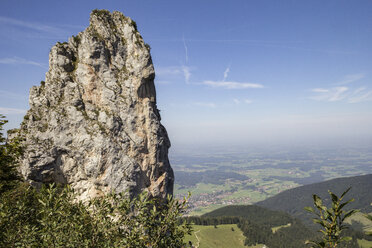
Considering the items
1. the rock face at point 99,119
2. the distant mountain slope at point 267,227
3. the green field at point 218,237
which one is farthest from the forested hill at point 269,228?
the rock face at point 99,119

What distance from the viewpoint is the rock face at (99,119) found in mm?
28172

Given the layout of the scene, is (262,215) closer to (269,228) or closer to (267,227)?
(269,228)

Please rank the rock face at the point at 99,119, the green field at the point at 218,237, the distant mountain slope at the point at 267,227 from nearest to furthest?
the rock face at the point at 99,119, the green field at the point at 218,237, the distant mountain slope at the point at 267,227

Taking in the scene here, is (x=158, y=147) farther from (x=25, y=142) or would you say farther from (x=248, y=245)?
(x=248, y=245)

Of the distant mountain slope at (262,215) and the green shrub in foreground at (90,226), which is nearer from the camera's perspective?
the green shrub in foreground at (90,226)

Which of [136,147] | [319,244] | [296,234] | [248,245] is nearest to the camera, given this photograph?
[319,244]

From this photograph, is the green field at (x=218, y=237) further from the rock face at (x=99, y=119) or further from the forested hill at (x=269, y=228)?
the rock face at (x=99, y=119)

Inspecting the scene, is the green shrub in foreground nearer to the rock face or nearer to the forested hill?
the rock face

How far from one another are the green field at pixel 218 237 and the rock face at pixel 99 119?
327 feet

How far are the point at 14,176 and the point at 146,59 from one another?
23.7 m

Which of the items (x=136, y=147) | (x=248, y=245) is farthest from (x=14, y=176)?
(x=248, y=245)

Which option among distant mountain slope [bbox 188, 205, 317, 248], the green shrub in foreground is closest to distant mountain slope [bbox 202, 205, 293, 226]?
distant mountain slope [bbox 188, 205, 317, 248]

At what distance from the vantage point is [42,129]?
29.0m

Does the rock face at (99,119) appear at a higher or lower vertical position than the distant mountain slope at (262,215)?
higher
